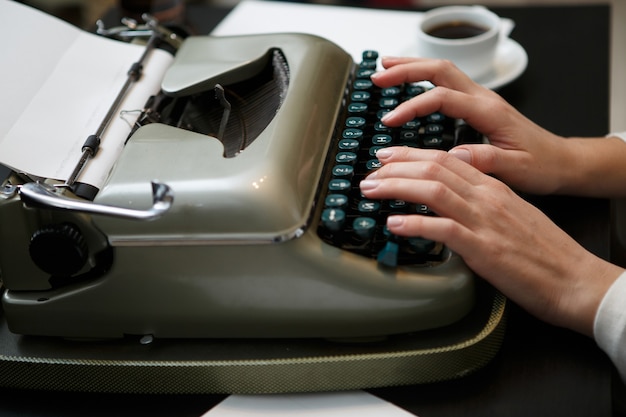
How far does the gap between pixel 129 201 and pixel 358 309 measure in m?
0.29

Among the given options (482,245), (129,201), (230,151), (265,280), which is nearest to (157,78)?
(230,151)

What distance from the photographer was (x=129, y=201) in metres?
0.92

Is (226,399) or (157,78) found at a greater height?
(157,78)

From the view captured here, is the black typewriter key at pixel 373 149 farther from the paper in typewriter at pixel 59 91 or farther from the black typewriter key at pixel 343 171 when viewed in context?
the paper in typewriter at pixel 59 91

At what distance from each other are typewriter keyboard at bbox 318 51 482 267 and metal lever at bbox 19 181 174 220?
0.18 m

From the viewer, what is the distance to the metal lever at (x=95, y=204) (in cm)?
87

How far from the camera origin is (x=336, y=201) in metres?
0.94

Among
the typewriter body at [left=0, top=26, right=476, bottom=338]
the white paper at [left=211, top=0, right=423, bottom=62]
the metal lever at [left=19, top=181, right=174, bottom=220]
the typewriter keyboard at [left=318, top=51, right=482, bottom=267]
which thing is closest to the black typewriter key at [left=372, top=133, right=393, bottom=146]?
the typewriter keyboard at [left=318, top=51, right=482, bottom=267]

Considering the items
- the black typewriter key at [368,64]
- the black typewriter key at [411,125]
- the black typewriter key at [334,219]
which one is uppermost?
the black typewriter key at [368,64]

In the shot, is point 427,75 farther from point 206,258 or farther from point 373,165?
point 206,258

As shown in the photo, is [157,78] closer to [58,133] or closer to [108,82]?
[108,82]

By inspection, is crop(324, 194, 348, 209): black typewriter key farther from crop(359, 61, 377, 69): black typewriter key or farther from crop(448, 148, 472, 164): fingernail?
crop(359, 61, 377, 69): black typewriter key

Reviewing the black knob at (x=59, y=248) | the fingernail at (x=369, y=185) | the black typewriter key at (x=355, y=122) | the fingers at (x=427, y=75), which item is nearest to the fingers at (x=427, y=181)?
the fingernail at (x=369, y=185)

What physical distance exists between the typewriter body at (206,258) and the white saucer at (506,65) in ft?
1.80
